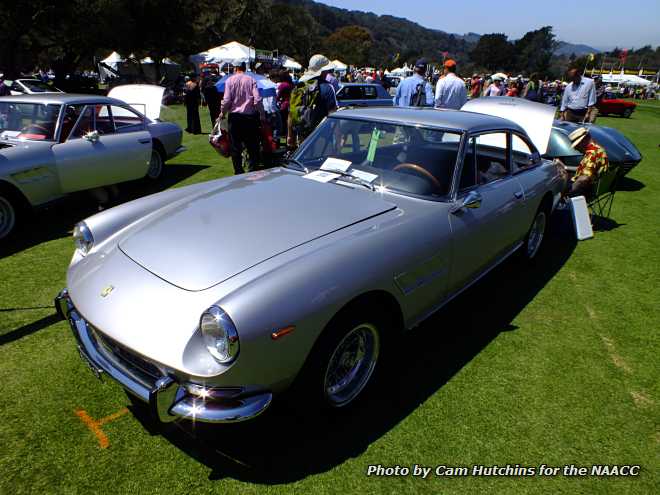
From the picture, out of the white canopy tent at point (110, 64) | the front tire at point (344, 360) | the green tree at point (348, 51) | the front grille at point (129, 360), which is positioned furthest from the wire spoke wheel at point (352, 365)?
the green tree at point (348, 51)

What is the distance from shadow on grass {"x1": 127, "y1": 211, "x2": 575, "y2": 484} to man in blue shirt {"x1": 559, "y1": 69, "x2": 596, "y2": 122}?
6.96 meters

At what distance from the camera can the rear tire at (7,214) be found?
4.93 meters

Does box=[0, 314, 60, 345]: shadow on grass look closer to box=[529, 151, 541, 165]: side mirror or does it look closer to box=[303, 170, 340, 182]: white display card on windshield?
box=[303, 170, 340, 182]: white display card on windshield

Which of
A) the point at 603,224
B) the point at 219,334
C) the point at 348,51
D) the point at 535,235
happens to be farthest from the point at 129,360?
the point at 348,51

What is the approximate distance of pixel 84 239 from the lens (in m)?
2.85

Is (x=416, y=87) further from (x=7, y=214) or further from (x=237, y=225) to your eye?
(x=7, y=214)

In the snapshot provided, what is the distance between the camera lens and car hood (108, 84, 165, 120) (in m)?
8.11

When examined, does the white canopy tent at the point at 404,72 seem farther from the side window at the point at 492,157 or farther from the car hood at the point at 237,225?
the car hood at the point at 237,225

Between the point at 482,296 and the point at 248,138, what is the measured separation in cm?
454

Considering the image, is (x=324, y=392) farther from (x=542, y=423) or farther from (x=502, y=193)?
(x=502, y=193)

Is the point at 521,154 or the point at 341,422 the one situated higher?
the point at 521,154

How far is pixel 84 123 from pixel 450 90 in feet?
18.2

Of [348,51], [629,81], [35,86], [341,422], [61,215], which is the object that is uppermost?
[348,51]

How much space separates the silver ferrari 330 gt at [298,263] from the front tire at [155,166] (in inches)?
180
